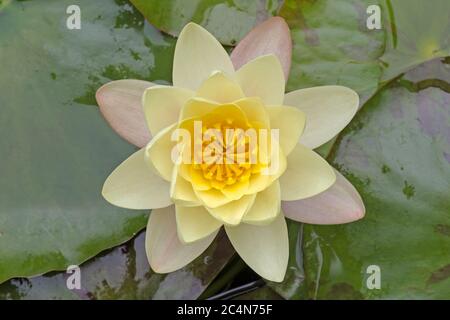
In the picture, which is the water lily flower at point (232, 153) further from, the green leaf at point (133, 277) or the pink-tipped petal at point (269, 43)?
the green leaf at point (133, 277)

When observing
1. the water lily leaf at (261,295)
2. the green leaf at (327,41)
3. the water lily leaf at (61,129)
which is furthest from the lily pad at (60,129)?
the water lily leaf at (261,295)

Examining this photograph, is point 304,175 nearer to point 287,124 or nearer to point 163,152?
point 287,124

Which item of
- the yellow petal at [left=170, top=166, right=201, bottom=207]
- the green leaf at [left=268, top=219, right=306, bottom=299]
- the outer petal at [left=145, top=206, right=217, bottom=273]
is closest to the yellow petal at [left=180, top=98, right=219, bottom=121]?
the yellow petal at [left=170, top=166, right=201, bottom=207]

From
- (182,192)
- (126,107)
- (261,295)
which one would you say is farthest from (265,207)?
(261,295)

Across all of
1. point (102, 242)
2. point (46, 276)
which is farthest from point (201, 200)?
point (46, 276)
